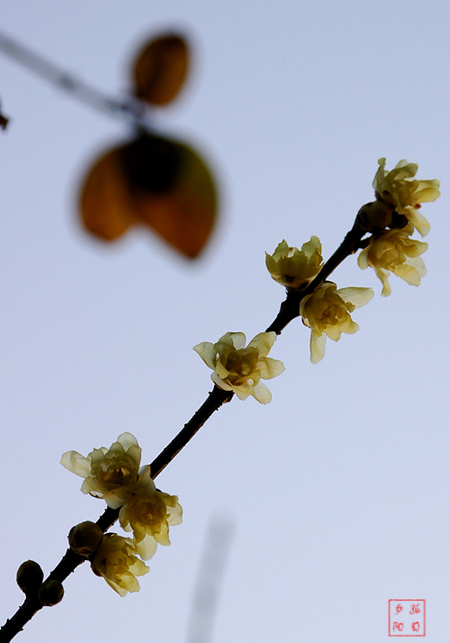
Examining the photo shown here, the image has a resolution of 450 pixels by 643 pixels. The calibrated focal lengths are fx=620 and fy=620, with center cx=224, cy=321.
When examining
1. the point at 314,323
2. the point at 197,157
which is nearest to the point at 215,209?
the point at 197,157

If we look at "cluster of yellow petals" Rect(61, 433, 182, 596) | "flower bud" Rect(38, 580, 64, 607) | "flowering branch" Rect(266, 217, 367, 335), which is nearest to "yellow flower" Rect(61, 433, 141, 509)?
"cluster of yellow petals" Rect(61, 433, 182, 596)

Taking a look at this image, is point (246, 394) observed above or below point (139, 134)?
above

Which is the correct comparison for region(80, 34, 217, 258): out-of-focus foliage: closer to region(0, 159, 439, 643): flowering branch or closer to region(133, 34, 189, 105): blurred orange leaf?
region(133, 34, 189, 105): blurred orange leaf

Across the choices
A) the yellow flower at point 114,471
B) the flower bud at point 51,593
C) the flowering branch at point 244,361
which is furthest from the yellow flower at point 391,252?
the flower bud at point 51,593

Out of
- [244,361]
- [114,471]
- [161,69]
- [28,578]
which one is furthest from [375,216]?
[28,578]

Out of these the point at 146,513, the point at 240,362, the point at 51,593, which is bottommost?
the point at 51,593

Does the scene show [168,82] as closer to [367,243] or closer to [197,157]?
[197,157]

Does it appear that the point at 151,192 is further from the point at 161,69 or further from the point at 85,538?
the point at 85,538
